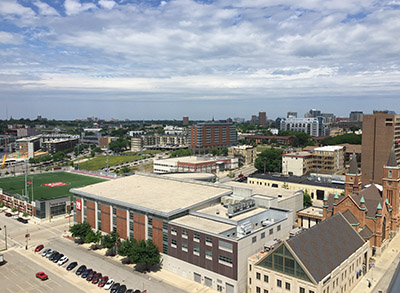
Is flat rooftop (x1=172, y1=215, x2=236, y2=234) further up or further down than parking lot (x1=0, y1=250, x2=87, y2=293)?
further up

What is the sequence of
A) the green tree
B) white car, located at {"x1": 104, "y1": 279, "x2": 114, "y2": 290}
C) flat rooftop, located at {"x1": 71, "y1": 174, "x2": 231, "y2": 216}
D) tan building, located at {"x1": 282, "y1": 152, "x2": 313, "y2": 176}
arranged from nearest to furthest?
1. white car, located at {"x1": 104, "y1": 279, "x2": 114, "y2": 290}
2. flat rooftop, located at {"x1": 71, "y1": 174, "x2": 231, "y2": 216}
3. tan building, located at {"x1": 282, "y1": 152, "x2": 313, "y2": 176}
4. the green tree

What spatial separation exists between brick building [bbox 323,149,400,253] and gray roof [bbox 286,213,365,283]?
7799 millimetres

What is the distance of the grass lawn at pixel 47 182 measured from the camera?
111 metres

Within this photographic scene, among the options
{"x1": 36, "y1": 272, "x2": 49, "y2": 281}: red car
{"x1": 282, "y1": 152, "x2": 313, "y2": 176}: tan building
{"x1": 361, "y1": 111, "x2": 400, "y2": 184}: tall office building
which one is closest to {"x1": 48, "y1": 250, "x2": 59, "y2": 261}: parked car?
{"x1": 36, "y1": 272, "x2": 49, "y2": 281}: red car

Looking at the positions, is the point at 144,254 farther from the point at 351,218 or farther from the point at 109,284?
the point at 351,218

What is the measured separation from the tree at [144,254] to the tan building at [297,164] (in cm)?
9992

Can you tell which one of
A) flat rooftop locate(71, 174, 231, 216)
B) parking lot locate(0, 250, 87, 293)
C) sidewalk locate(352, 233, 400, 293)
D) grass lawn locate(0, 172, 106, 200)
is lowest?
parking lot locate(0, 250, 87, 293)

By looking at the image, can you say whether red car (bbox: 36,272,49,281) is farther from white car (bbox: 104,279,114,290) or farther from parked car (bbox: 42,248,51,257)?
white car (bbox: 104,279,114,290)

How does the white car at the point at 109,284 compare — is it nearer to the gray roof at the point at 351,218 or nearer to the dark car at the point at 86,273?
the dark car at the point at 86,273

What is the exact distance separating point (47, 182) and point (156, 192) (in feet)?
252

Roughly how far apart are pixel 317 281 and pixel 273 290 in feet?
22.6

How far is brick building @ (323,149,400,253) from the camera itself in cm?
6406

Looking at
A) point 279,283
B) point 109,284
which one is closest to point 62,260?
point 109,284

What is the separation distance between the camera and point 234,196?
72438 mm
